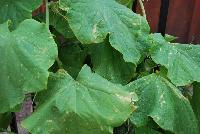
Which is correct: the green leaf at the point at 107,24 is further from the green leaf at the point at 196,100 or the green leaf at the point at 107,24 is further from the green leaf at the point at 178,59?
the green leaf at the point at 196,100

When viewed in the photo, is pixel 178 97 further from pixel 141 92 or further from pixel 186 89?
pixel 186 89

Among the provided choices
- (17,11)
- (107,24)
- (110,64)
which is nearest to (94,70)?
(110,64)

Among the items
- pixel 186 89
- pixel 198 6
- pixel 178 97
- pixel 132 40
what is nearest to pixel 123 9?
pixel 132 40

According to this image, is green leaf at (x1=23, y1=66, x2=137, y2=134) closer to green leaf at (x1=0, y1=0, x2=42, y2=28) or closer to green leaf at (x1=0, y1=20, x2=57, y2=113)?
green leaf at (x1=0, y1=20, x2=57, y2=113)

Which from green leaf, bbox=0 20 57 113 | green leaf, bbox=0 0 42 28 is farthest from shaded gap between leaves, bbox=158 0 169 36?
green leaf, bbox=0 20 57 113

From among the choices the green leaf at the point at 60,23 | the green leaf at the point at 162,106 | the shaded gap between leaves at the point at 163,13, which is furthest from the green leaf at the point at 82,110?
the shaded gap between leaves at the point at 163,13

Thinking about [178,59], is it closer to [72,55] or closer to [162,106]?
[162,106]
